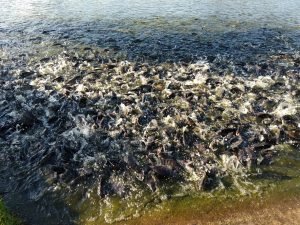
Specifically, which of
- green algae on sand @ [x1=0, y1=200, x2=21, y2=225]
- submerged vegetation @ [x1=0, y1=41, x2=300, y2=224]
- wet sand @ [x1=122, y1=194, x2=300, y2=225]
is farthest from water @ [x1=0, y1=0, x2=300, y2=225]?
green algae on sand @ [x1=0, y1=200, x2=21, y2=225]

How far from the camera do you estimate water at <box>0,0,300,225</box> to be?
14742 millimetres

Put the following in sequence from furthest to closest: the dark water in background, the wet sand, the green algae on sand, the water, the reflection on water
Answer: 1. the reflection on water
2. the dark water in background
3. the water
4. the wet sand
5. the green algae on sand

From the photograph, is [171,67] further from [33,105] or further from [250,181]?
[250,181]

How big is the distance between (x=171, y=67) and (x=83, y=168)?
12198 millimetres

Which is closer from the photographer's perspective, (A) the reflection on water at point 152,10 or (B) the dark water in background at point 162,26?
(B) the dark water in background at point 162,26

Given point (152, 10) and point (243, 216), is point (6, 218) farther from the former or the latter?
point (152, 10)

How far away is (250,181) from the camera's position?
1527 centimetres

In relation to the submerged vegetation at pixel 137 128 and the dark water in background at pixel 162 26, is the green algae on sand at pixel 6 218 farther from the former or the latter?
the dark water in background at pixel 162 26

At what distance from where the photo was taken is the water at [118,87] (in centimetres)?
1474

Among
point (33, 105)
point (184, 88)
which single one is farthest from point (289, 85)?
point (33, 105)

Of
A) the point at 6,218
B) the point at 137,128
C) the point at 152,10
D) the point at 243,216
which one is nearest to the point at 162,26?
the point at 152,10

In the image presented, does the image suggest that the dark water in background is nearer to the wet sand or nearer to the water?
the water

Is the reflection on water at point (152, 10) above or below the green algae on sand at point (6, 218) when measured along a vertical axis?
above

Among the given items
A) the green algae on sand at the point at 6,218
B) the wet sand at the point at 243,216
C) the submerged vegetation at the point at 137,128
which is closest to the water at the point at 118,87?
the submerged vegetation at the point at 137,128
